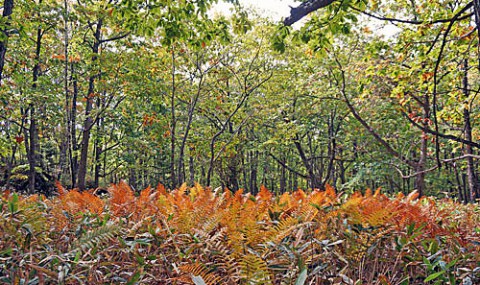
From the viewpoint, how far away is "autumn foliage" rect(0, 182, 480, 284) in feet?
4.09

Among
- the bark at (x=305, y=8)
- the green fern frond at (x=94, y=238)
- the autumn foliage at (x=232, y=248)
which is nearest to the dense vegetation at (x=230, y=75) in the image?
the bark at (x=305, y=8)

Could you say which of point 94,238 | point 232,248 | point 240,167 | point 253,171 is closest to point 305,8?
point 232,248

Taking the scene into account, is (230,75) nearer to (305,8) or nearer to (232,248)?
(305,8)

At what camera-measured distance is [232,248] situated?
148cm

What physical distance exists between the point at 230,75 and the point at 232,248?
9498 mm

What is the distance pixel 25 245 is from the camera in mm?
1405

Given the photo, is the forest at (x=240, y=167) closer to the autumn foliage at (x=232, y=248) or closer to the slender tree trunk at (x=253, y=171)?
the autumn foliage at (x=232, y=248)

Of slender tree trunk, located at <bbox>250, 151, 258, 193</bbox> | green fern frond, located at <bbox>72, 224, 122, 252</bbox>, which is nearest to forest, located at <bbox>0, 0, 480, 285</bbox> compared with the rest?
green fern frond, located at <bbox>72, 224, 122, 252</bbox>

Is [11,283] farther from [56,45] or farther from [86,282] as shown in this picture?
[56,45]

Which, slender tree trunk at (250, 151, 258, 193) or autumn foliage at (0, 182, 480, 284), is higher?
autumn foliage at (0, 182, 480, 284)

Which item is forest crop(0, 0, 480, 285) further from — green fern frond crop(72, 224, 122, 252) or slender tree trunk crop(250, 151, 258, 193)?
slender tree trunk crop(250, 151, 258, 193)

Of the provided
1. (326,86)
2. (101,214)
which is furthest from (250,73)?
(101,214)

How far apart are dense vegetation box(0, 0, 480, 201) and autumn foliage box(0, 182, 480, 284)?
7.43 ft

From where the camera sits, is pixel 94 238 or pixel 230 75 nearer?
pixel 94 238
